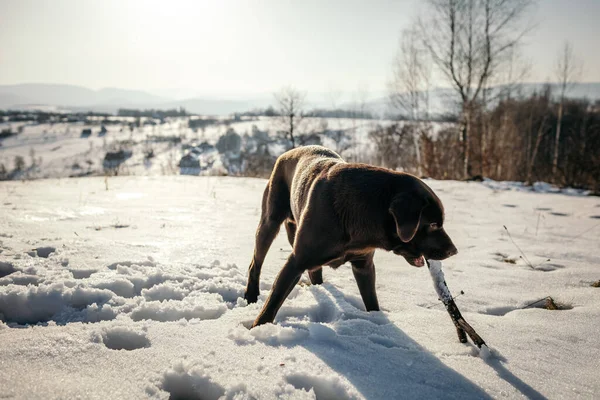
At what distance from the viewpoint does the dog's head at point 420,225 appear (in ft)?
7.22

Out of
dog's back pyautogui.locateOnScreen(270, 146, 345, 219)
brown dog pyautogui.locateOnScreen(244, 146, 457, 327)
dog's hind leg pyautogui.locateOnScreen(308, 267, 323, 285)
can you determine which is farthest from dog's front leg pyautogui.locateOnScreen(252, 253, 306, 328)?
dog's hind leg pyautogui.locateOnScreen(308, 267, 323, 285)

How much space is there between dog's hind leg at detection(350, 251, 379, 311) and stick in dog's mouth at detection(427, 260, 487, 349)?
0.65 m

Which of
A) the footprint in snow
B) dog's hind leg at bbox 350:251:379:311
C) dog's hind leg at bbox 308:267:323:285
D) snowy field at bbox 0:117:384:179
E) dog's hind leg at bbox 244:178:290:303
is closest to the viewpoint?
the footprint in snow

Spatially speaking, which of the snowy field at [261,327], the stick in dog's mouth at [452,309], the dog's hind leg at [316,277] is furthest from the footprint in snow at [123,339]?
the stick in dog's mouth at [452,309]

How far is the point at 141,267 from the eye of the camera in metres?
3.53

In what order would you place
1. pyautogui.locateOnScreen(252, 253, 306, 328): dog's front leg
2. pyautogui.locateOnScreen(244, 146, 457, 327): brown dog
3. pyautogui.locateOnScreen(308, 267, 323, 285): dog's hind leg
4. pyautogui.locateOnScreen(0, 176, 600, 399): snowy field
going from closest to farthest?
pyautogui.locateOnScreen(0, 176, 600, 399): snowy field < pyautogui.locateOnScreen(244, 146, 457, 327): brown dog < pyautogui.locateOnScreen(252, 253, 306, 328): dog's front leg < pyautogui.locateOnScreen(308, 267, 323, 285): dog's hind leg

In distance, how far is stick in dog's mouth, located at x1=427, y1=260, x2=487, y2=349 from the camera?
7.11 ft

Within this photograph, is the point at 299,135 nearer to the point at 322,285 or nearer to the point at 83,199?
the point at 83,199

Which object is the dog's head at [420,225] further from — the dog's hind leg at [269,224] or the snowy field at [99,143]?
the snowy field at [99,143]

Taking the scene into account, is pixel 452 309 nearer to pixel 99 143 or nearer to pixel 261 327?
pixel 261 327

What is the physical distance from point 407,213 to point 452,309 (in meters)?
0.70

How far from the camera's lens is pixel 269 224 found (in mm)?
3457

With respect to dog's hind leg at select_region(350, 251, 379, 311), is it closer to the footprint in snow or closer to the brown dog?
the brown dog

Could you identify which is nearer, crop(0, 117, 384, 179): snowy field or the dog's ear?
the dog's ear
